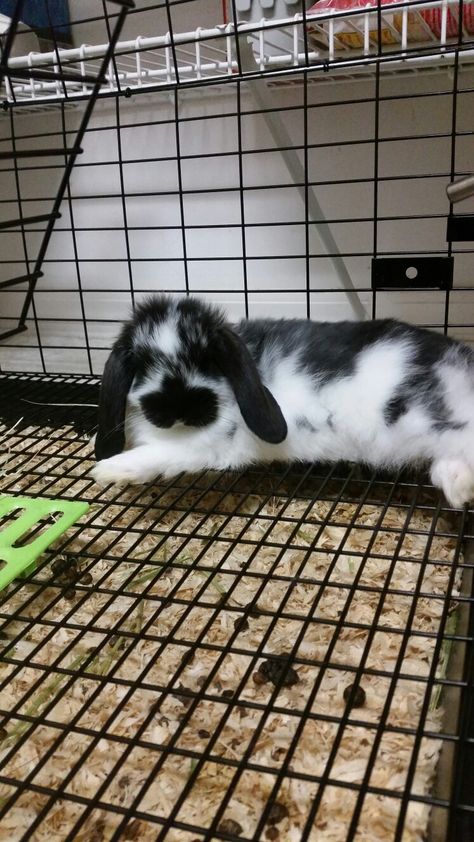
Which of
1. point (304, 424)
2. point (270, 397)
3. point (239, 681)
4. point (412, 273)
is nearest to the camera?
point (239, 681)

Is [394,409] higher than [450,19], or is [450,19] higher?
[450,19]

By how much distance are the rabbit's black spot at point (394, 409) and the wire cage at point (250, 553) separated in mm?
134

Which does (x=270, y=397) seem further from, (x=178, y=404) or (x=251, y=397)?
(x=178, y=404)

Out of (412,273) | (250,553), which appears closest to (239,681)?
(250,553)

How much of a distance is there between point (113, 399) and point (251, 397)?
322 mm

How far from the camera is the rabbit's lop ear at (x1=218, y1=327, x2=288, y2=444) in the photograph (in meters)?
1.37

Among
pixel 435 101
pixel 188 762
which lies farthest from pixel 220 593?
pixel 435 101

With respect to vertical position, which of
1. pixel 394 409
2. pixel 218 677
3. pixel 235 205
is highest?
pixel 235 205

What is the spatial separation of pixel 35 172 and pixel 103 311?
2.04 ft

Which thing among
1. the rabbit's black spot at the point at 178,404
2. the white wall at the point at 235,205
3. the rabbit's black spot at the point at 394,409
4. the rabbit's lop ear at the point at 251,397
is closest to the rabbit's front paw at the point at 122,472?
the rabbit's black spot at the point at 178,404

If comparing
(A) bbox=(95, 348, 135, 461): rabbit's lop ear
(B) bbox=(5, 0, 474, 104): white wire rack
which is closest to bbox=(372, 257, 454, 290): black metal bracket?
(B) bbox=(5, 0, 474, 104): white wire rack

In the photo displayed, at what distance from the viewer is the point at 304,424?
1.51 metres

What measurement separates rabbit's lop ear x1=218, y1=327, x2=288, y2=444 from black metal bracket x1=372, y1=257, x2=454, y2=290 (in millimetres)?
671

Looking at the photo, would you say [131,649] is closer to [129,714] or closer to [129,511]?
[129,714]
